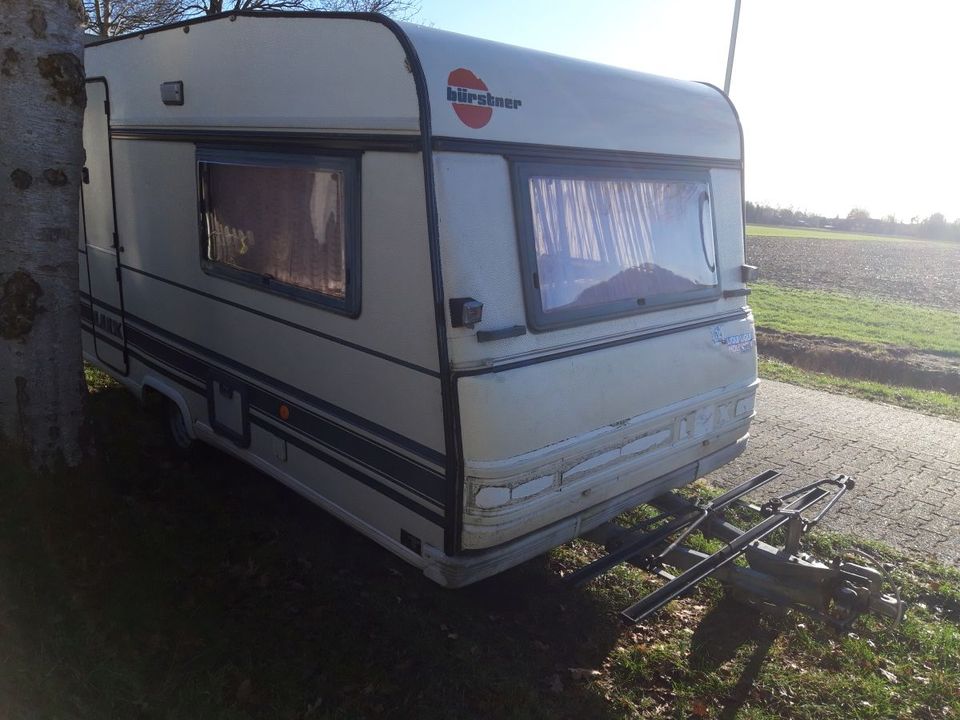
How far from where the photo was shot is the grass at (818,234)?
1433 inches

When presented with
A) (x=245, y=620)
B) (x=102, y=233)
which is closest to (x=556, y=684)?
(x=245, y=620)

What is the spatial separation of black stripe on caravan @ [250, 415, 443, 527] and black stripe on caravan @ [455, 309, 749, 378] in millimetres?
666

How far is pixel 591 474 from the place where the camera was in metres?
3.74

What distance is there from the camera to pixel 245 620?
380 cm

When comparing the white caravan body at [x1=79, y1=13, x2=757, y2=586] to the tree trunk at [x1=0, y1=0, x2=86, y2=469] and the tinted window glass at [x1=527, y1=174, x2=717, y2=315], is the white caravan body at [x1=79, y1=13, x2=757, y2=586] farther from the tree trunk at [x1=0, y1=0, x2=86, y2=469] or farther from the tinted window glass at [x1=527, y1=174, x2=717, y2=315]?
the tree trunk at [x1=0, y1=0, x2=86, y2=469]

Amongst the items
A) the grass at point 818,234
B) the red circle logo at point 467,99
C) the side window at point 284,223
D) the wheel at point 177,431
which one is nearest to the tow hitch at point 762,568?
the side window at point 284,223

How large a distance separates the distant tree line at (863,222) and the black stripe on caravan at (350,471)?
130 ft

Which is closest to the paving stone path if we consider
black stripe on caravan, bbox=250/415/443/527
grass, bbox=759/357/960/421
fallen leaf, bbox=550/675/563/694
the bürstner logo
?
grass, bbox=759/357/960/421

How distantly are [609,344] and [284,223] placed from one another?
1.77m

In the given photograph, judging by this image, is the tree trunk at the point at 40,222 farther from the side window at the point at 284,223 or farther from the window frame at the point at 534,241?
the window frame at the point at 534,241

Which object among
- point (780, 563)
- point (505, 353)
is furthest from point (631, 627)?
point (505, 353)

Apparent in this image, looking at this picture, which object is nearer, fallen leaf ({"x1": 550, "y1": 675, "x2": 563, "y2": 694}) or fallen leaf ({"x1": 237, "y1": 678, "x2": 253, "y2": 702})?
fallen leaf ({"x1": 237, "y1": 678, "x2": 253, "y2": 702})

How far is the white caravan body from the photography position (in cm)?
325

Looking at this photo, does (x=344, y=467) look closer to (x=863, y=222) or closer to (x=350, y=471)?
(x=350, y=471)
